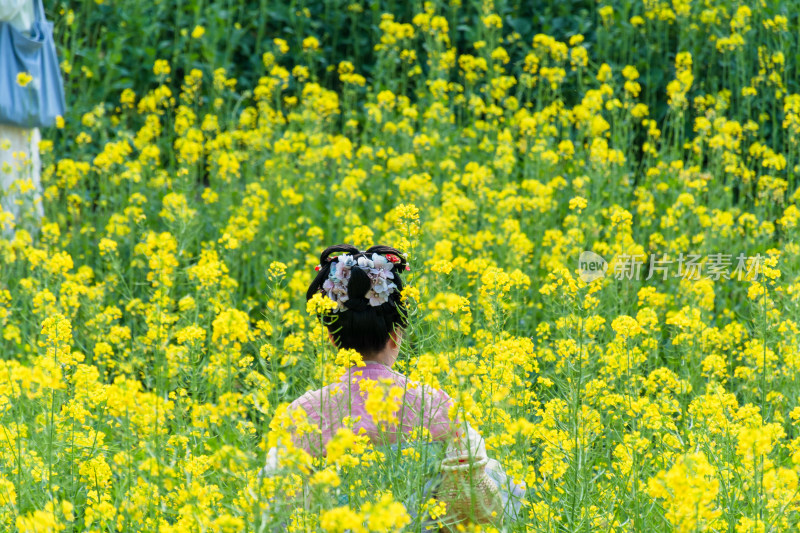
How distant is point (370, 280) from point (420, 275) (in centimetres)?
77

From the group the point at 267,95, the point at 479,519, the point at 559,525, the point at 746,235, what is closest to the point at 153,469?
the point at 479,519

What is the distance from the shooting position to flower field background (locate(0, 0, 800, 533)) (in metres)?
2.46

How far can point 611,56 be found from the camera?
8141 mm

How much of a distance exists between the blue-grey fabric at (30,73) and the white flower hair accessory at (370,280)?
3.88m

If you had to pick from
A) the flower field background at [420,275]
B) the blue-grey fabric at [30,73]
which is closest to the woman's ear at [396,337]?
the flower field background at [420,275]

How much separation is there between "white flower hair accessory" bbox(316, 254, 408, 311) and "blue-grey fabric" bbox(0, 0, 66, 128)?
3.88 m

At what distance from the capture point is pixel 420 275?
3.56 m

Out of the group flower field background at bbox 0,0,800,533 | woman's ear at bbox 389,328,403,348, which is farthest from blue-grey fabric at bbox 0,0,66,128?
woman's ear at bbox 389,328,403,348

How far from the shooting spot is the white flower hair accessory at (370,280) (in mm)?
2811

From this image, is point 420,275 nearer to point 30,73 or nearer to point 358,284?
point 358,284

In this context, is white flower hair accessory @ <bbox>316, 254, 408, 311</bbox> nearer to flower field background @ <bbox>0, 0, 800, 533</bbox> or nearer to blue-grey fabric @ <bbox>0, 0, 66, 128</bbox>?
flower field background @ <bbox>0, 0, 800, 533</bbox>

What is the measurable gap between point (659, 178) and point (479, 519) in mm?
4092

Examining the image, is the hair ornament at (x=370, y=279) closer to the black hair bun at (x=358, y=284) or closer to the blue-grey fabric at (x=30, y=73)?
the black hair bun at (x=358, y=284)

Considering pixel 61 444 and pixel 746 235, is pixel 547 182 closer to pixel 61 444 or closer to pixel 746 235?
pixel 746 235
